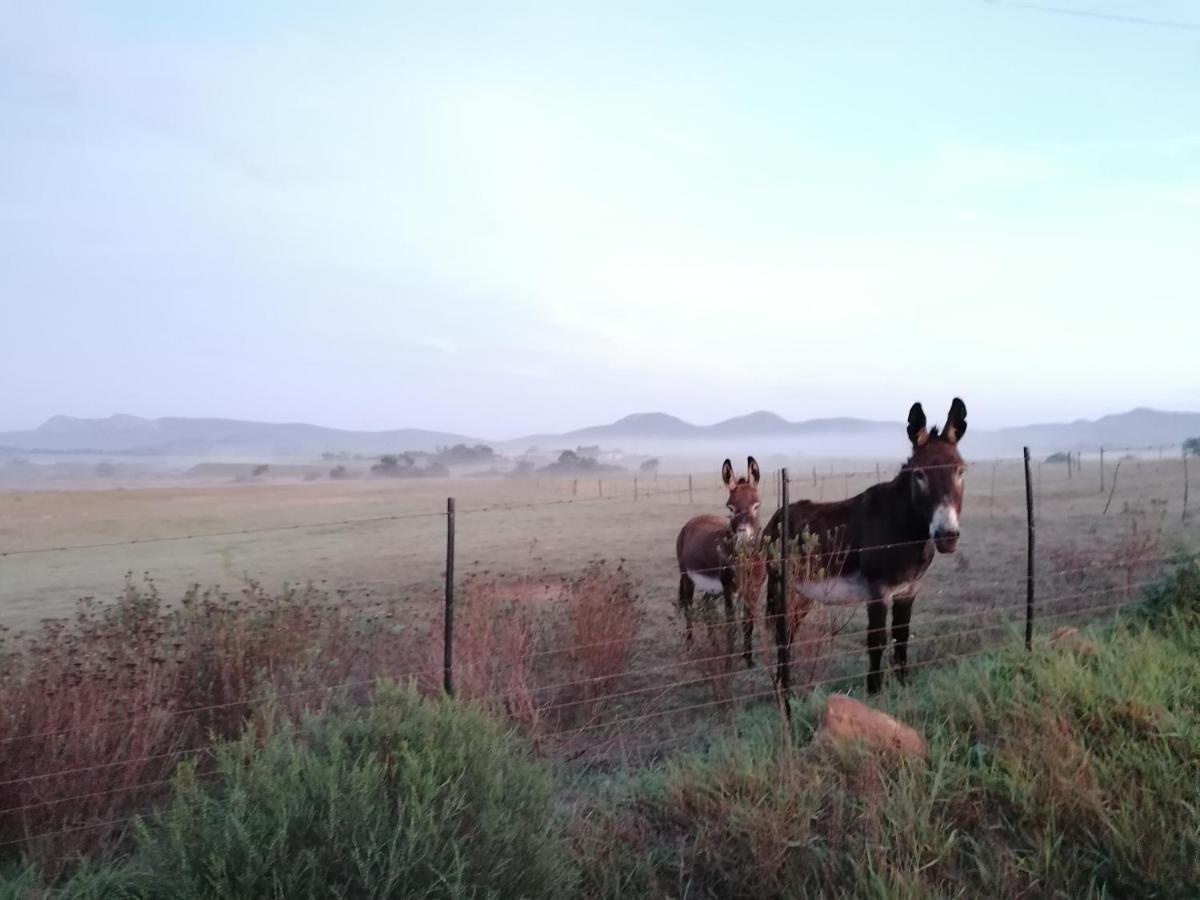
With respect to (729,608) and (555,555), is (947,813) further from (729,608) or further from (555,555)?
(555,555)

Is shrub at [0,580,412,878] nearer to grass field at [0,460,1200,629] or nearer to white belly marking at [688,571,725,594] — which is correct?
grass field at [0,460,1200,629]

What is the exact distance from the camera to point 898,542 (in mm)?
7418

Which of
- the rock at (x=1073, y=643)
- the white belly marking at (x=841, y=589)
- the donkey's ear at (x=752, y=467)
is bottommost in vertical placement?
the rock at (x=1073, y=643)

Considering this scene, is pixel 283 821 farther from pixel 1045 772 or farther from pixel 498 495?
pixel 498 495

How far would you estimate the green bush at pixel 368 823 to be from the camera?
3225mm

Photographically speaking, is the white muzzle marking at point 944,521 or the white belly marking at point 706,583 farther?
the white belly marking at point 706,583

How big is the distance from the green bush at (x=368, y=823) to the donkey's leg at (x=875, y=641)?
3972mm

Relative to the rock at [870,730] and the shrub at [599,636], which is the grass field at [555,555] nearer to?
the shrub at [599,636]

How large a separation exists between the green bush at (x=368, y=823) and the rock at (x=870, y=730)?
198 cm

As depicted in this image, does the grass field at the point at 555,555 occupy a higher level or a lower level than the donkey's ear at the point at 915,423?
lower

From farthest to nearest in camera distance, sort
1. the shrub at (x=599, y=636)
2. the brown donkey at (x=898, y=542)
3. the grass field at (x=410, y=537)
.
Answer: the grass field at (x=410, y=537), the shrub at (x=599, y=636), the brown donkey at (x=898, y=542)

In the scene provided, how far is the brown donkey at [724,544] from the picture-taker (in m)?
7.88

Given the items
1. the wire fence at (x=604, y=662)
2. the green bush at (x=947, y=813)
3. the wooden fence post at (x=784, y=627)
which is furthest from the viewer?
the wooden fence post at (x=784, y=627)

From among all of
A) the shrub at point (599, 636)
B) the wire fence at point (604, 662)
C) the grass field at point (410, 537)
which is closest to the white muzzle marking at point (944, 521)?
the grass field at point (410, 537)
